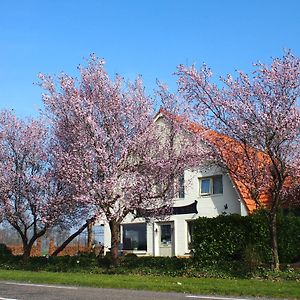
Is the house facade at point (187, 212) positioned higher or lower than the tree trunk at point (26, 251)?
higher

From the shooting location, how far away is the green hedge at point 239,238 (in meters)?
21.2

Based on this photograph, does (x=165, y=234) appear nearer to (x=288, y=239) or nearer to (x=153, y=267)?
(x=153, y=267)

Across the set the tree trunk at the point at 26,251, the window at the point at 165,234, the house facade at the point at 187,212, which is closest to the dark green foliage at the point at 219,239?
the house facade at the point at 187,212

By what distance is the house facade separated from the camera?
30.0 meters

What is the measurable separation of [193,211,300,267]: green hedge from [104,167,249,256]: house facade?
6577mm

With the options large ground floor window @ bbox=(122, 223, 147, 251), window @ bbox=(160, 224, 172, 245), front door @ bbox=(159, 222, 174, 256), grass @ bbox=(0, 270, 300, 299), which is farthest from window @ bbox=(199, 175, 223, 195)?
grass @ bbox=(0, 270, 300, 299)

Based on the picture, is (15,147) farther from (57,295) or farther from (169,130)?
(57,295)

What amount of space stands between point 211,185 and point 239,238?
9763 mm

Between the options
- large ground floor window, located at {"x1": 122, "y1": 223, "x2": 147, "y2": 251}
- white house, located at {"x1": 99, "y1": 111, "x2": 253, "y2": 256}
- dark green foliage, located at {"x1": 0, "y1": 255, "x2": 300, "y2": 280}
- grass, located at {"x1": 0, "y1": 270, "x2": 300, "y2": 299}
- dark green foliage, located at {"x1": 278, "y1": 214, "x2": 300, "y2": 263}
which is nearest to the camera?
grass, located at {"x1": 0, "y1": 270, "x2": 300, "y2": 299}

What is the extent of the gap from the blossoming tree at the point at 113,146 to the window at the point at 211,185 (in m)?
8.16

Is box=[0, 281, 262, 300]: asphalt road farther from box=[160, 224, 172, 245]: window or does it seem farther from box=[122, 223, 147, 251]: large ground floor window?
box=[122, 223, 147, 251]: large ground floor window

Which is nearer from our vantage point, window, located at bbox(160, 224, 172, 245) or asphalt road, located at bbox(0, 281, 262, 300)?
asphalt road, located at bbox(0, 281, 262, 300)

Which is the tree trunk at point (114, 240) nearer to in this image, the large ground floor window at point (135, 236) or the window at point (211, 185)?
the window at point (211, 185)

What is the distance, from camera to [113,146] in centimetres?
2189
